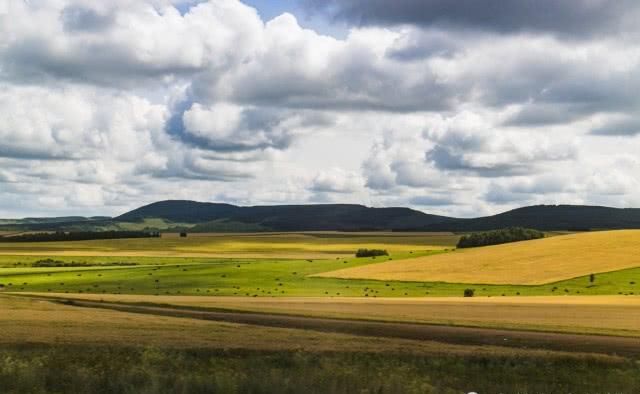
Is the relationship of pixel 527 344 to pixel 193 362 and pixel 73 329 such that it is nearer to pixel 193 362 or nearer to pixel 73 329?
pixel 193 362

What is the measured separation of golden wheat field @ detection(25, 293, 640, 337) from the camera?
157ft

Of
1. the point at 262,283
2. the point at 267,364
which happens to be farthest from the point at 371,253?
the point at 267,364

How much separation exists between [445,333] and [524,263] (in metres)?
71.7

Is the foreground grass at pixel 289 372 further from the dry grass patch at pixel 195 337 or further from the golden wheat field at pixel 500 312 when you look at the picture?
the golden wheat field at pixel 500 312

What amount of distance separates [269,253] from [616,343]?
15225cm

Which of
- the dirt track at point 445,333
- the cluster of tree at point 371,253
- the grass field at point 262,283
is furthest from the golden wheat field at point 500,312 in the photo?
the cluster of tree at point 371,253

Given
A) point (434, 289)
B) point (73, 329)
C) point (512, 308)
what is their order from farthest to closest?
point (434, 289)
point (512, 308)
point (73, 329)

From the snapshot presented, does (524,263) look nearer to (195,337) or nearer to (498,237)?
(498,237)

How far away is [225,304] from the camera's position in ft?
216

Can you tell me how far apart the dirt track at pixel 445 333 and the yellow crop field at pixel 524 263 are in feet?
167

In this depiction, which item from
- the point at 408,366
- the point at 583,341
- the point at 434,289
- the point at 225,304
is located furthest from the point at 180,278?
the point at 408,366

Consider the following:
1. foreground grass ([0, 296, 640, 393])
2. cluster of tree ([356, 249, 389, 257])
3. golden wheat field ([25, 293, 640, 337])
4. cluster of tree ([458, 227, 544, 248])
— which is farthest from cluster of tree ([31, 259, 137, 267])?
foreground grass ([0, 296, 640, 393])

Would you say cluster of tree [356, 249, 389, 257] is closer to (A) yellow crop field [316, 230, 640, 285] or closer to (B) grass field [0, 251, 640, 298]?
(B) grass field [0, 251, 640, 298]

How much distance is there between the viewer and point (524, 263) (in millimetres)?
110062
